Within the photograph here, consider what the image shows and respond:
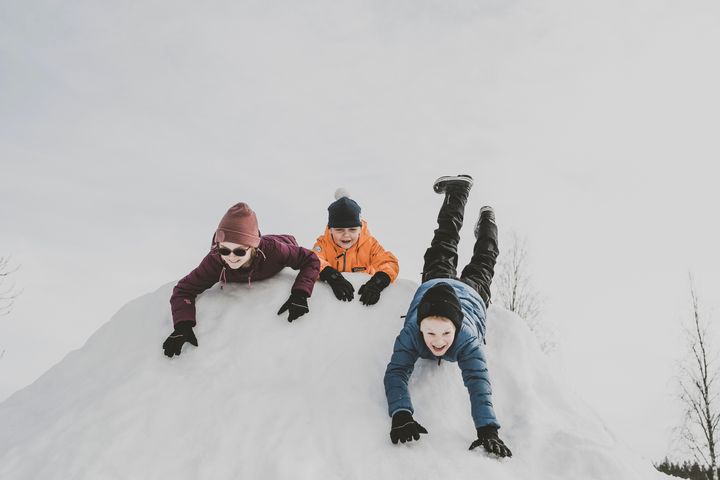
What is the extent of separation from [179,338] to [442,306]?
71.2 inches

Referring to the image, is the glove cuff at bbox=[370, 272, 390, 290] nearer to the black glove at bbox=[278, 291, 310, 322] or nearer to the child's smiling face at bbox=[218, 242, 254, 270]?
the black glove at bbox=[278, 291, 310, 322]

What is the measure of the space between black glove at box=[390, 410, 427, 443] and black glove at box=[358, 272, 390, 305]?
1.21m

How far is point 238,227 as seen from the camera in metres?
3.42

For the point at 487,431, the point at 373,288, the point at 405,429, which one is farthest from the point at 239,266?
the point at 487,431

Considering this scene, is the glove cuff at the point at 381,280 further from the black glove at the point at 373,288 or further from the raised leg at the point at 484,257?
the raised leg at the point at 484,257

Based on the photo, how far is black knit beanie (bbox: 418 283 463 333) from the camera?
282cm

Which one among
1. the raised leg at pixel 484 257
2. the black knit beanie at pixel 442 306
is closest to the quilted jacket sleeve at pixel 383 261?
the raised leg at pixel 484 257

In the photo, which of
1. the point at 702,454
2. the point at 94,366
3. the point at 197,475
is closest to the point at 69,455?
the point at 197,475

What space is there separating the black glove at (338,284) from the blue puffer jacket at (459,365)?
725 millimetres

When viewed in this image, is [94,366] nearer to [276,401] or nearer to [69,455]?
[69,455]

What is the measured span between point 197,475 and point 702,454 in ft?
53.4

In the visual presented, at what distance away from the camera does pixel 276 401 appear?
2.93m

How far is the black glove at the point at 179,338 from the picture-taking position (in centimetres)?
328

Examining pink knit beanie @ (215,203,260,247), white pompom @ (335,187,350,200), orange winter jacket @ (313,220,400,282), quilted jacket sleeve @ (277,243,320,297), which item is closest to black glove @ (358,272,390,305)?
quilted jacket sleeve @ (277,243,320,297)
